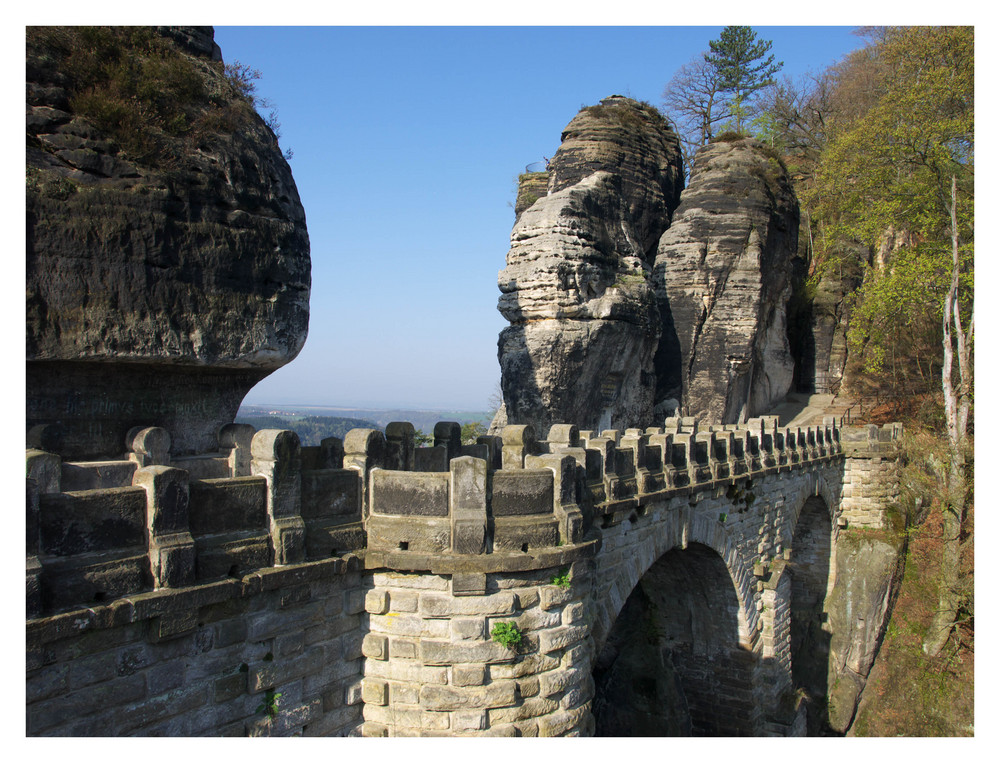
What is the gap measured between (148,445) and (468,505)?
3065 mm

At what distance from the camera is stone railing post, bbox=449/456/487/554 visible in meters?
6.18

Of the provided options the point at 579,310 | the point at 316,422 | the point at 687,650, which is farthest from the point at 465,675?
the point at 316,422

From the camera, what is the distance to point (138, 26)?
6.62 m

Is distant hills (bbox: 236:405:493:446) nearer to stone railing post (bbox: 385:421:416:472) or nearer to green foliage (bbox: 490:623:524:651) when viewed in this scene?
stone railing post (bbox: 385:421:416:472)

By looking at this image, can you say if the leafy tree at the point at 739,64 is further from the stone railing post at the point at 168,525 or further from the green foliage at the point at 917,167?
the stone railing post at the point at 168,525

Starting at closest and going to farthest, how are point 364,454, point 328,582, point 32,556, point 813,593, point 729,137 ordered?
point 32,556, point 328,582, point 364,454, point 813,593, point 729,137

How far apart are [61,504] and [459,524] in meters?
3.12

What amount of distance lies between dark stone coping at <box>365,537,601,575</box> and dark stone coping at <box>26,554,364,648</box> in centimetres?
27

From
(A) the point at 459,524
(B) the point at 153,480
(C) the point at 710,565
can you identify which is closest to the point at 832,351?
(C) the point at 710,565

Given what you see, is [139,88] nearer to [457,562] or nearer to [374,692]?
[457,562]

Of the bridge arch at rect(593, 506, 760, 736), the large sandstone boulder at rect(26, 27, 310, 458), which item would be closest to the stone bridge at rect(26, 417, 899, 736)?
the large sandstone boulder at rect(26, 27, 310, 458)

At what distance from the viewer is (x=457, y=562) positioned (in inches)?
243

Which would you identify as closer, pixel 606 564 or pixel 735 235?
pixel 606 564

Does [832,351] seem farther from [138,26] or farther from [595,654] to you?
[138,26]
